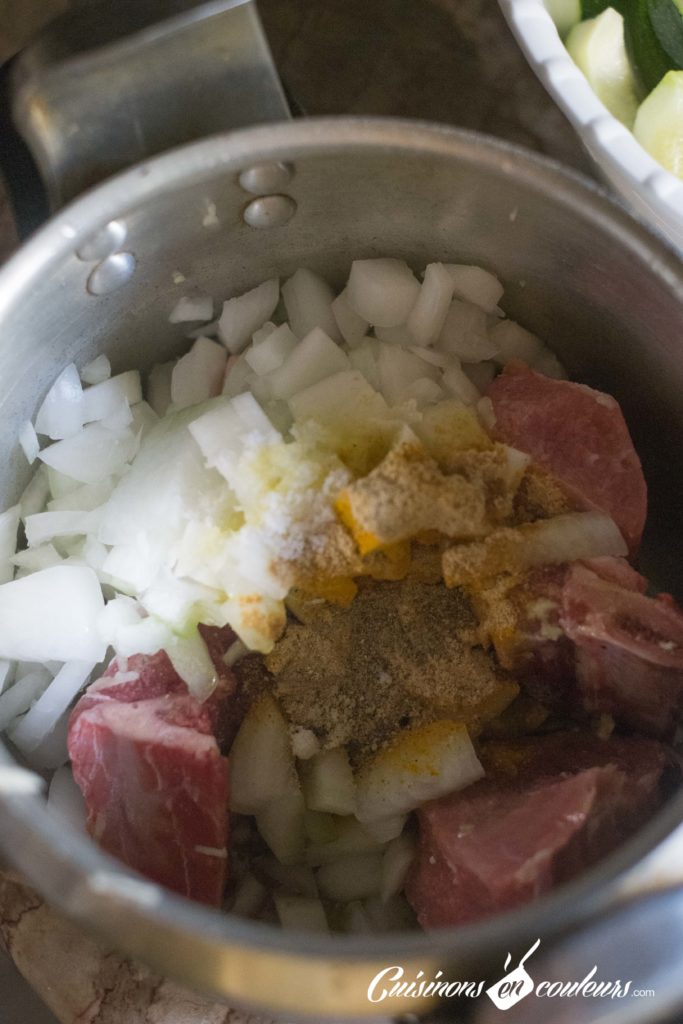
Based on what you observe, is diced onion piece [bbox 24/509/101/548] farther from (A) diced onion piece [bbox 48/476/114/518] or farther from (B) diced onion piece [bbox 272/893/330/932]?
(B) diced onion piece [bbox 272/893/330/932]

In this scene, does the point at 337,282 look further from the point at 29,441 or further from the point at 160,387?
the point at 29,441

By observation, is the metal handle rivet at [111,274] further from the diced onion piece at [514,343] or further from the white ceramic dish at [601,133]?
the white ceramic dish at [601,133]

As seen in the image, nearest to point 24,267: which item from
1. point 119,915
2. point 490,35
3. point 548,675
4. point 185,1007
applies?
point 119,915

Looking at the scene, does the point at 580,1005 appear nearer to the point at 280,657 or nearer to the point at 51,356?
the point at 280,657

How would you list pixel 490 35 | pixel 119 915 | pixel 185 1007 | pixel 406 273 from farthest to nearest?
1. pixel 490 35
2. pixel 406 273
3. pixel 185 1007
4. pixel 119 915

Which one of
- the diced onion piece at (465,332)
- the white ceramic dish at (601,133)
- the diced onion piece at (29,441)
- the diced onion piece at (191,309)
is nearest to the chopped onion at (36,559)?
the diced onion piece at (29,441)

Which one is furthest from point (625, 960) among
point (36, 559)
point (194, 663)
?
point (36, 559)
